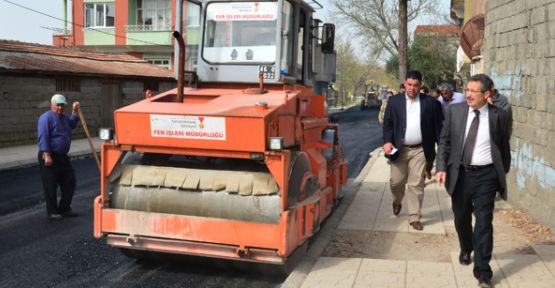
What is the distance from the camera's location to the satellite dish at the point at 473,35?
11688 mm

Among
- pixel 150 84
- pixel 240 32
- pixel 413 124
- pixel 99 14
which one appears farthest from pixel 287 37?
pixel 99 14

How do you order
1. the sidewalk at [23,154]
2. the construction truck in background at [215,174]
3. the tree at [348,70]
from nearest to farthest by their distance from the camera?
the construction truck in background at [215,174]
the sidewalk at [23,154]
the tree at [348,70]

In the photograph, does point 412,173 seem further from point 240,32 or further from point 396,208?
point 240,32

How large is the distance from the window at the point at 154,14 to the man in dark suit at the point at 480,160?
33.6 meters

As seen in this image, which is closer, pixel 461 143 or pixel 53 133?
pixel 461 143

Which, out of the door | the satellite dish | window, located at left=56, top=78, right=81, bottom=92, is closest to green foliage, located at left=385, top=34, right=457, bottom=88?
the door

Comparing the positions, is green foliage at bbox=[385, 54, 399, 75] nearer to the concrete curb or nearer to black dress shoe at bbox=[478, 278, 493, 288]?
the concrete curb

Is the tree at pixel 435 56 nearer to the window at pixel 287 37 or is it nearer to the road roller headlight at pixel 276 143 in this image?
the window at pixel 287 37

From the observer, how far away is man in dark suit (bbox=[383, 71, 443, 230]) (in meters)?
7.04

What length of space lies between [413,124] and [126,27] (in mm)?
33120

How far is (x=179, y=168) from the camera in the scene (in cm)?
556

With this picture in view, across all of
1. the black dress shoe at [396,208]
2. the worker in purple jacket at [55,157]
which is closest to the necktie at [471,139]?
the black dress shoe at [396,208]

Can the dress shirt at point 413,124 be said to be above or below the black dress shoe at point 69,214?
above

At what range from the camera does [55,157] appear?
7965 millimetres
